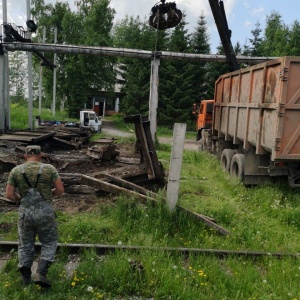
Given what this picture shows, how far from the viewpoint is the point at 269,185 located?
829 centimetres

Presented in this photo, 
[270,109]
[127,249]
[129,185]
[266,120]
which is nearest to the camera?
[127,249]

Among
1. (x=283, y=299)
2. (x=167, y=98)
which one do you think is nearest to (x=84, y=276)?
(x=283, y=299)

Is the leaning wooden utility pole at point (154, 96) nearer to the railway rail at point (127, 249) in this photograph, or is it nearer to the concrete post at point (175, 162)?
the concrete post at point (175, 162)

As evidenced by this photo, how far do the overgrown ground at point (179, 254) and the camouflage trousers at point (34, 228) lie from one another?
1.19 ft

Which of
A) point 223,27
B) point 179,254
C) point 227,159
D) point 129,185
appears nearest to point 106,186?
point 129,185

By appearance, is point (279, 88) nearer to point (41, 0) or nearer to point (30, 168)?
point (30, 168)

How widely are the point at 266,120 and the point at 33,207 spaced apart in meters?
5.51

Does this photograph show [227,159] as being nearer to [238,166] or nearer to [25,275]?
[238,166]

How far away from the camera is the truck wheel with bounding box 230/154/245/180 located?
344 inches

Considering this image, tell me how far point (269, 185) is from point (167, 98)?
25132 mm

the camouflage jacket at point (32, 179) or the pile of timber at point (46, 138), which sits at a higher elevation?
the camouflage jacket at point (32, 179)

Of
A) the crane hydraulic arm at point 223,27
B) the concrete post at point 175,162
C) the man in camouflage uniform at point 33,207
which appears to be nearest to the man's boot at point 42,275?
the man in camouflage uniform at point 33,207

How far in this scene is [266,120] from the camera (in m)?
7.27

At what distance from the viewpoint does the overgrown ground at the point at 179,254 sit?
3.78 metres
